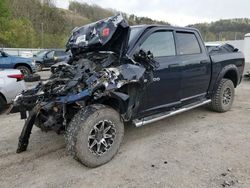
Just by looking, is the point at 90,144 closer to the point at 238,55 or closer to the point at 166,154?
the point at 166,154

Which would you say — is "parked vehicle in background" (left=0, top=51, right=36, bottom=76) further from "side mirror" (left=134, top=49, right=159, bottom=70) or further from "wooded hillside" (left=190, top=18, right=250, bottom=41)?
"wooded hillside" (left=190, top=18, right=250, bottom=41)

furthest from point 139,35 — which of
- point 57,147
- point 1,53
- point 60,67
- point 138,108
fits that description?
point 1,53

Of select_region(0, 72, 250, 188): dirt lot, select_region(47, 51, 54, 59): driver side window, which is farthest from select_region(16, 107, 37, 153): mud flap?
select_region(47, 51, 54, 59): driver side window

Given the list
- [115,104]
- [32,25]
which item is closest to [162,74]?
[115,104]

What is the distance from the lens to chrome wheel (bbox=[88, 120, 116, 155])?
3650 millimetres

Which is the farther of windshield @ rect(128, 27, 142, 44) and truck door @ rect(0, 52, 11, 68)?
truck door @ rect(0, 52, 11, 68)

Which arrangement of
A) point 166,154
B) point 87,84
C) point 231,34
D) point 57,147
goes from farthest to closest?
point 231,34
point 57,147
point 166,154
point 87,84

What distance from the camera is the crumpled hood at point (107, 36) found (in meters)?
4.20

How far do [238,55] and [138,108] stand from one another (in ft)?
11.4

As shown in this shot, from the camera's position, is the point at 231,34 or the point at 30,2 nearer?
the point at 231,34

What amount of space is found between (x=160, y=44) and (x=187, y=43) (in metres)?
0.82

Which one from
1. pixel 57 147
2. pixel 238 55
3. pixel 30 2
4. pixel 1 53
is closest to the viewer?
pixel 57 147

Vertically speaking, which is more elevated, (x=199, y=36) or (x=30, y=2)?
(x=30, y=2)

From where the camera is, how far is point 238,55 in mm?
6484
